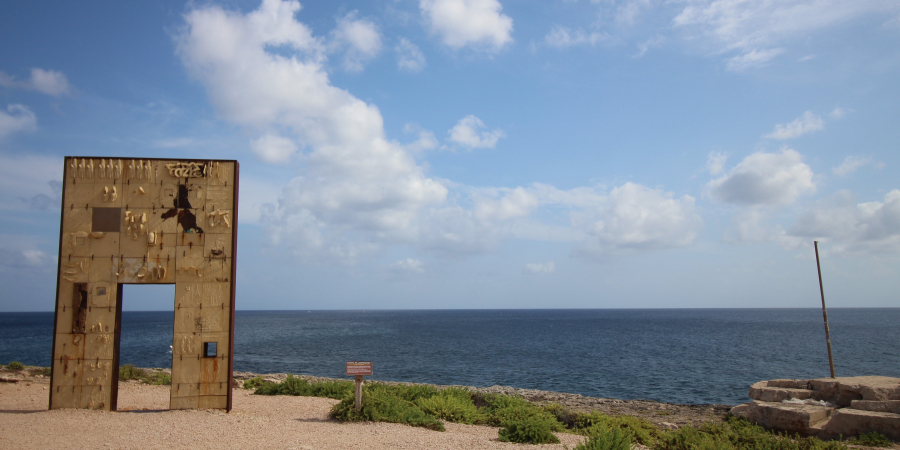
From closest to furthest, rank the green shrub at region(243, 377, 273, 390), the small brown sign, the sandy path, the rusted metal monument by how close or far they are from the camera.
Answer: the sandy path
the small brown sign
the rusted metal monument
the green shrub at region(243, 377, 273, 390)

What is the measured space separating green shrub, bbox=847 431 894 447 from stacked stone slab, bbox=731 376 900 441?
1.15 ft

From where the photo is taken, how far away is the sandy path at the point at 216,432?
29.9 feet

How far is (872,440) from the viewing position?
13.0m

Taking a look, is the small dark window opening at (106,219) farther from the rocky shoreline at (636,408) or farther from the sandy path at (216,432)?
the rocky shoreline at (636,408)

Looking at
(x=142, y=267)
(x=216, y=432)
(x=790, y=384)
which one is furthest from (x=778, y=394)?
(x=142, y=267)

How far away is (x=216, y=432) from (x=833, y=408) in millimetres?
18267

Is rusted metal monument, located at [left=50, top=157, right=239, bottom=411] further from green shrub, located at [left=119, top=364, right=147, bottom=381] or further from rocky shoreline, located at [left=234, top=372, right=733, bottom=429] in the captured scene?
green shrub, located at [left=119, top=364, right=147, bottom=381]

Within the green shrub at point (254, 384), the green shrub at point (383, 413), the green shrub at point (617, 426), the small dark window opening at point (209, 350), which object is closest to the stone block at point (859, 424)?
the green shrub at point (617, 426)

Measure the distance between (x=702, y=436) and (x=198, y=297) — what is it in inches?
520

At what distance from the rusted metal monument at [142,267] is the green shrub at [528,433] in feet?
22.8

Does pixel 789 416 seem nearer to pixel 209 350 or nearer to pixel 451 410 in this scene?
pixel 451 410

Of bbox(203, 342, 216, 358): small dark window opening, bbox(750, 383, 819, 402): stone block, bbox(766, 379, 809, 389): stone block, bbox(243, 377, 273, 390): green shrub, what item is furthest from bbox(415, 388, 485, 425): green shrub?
bbox(766, 379, 809, 389): stone block

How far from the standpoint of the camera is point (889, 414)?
13.7 metres

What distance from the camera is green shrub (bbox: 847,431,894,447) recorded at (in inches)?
506
